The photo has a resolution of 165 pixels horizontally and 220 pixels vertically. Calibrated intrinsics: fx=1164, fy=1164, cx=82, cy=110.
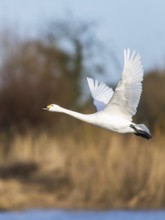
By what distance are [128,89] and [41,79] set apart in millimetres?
16552

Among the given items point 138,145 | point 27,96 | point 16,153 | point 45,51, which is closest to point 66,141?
point 16,153

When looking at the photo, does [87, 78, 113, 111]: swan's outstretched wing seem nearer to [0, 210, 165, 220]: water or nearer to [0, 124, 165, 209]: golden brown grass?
[0, 210, 165, 220]: water

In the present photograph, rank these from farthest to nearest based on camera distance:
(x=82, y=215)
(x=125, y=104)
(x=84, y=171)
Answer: (x=84, y=171) < (x=82, y=215) < (x=125, y=104)

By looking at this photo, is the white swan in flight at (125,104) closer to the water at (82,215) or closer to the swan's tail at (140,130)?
the swan's tail at (140,130)

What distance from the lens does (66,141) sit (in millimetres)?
21797

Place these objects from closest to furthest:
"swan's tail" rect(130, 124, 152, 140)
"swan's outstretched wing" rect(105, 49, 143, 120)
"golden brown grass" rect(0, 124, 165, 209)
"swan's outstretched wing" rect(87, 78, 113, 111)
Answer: "swan's outstretched wing" rect(105, 49, 143, 120) → "swan's tail" rect(130, 124, 152, 140) → "swan's outstretched wing" rect(87, 78, 113, 111) → "golden brown grass" rect(0, 124, 165, 209)

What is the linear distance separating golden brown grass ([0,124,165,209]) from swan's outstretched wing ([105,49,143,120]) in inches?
253

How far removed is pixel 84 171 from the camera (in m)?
19.8

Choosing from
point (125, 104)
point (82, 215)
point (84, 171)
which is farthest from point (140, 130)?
point (84, 171)

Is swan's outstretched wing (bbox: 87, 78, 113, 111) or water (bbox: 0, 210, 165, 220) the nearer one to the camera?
swan's outstretched wing (bbox: 87, 78, 113, 111)

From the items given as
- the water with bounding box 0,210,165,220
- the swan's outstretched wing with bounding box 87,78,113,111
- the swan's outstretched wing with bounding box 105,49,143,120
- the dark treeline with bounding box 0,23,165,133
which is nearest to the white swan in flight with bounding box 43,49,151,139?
the swan's outstretched wing with bounding box 105,49,143,120

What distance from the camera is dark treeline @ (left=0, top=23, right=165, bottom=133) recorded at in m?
27.1

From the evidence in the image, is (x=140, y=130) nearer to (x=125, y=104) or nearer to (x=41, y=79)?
(x=125, y=104)

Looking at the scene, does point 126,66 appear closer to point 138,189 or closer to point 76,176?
point 138,189
